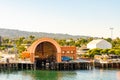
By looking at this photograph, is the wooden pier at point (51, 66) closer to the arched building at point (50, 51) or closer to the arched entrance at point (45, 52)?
the arched entrance at point (45, 52)

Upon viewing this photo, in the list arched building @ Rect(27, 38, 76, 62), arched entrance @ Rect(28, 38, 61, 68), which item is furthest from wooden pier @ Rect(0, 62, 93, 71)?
arched building @ Rect(27, 38, 76, 62)

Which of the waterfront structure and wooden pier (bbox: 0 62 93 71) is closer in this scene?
wooden pier (bbox: 0 62 93 71)

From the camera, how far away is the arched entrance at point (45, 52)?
7204 cm

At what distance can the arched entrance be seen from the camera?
236 feet

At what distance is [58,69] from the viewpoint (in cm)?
7088

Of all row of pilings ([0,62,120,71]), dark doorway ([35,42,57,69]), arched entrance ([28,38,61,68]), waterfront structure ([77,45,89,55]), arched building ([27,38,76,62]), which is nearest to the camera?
row of pilings ([0,62,120,71])

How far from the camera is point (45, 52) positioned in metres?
77.8

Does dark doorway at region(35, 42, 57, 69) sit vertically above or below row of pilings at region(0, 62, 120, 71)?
above

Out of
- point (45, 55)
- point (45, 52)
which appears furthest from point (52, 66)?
point (45, 52)

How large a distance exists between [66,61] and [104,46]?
205 ft

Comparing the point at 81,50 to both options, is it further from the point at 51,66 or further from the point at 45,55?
the point at 51,66

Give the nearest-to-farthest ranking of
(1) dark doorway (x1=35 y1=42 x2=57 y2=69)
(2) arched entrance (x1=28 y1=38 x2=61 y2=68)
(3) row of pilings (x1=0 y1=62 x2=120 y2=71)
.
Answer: (3) row of pilings (x1=0 y1=62 x2=120 y2=71) < (2) arched entrance (x1=28 y1=38 x2=61 y2=68) < (1) dark doorway (x1=35 y1=42 x2=57 y2=69)

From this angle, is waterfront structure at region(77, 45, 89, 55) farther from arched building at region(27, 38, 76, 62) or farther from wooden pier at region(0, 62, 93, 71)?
wooden pier at region(0, 62, 93, 71)

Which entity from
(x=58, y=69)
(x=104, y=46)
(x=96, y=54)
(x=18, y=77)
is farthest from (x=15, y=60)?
(x=104, y=46)
